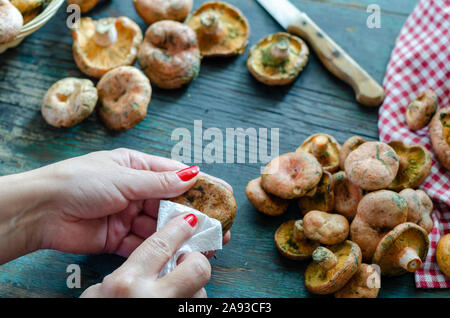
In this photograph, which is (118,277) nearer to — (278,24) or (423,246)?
(423,246)

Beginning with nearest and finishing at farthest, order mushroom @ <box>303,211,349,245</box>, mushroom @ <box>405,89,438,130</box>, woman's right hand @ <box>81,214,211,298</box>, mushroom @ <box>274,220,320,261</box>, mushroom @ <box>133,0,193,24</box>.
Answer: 1. woman's right hand @ <box>81,214,211,298</box>
2. mushroom @ <box>303,211,349,245</box>
3. mushroom @ <box>274,220,320,261</box>
4. mushroom @ <box>405,89,438,130</box>
5. mushroom @ <box>133,0,193,24</box>

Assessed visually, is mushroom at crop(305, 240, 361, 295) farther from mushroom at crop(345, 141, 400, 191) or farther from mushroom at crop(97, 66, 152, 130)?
mushroom at crop(97, 66, 152, 130)

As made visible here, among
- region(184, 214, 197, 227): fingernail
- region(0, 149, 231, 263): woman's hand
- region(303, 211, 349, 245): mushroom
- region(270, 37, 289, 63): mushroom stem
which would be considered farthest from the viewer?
region(270, 37, 289, 63): mushroom stem

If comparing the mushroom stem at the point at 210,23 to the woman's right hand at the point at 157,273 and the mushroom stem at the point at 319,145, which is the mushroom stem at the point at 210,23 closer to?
the mushroom stem at the point at 319,145

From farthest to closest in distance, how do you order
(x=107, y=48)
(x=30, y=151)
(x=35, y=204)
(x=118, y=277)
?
(x=107, y=48) → (x=30, y=151) → (x=35, y=204) → (x=118, y=277)

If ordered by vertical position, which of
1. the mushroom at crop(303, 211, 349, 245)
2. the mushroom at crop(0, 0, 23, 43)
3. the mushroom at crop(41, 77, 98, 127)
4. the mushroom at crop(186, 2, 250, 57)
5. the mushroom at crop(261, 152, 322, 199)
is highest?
the mushroom at crop(0, 0, 23, 43)

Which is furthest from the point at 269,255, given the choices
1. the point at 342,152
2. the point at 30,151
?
the point at 30,151

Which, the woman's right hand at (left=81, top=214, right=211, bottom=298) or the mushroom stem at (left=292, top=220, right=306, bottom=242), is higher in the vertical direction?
the woman's right hand at (left=81, top=214, right=211, bottom=298)

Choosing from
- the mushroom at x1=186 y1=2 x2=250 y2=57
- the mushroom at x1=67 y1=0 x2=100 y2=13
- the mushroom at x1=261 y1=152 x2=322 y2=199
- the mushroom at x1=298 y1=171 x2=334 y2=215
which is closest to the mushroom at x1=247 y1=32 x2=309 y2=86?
the mushroom at x1=186 y1=2 x2=250 y2=57
